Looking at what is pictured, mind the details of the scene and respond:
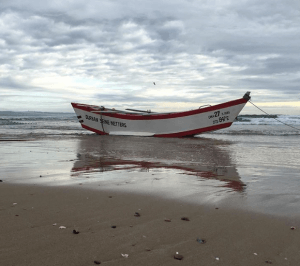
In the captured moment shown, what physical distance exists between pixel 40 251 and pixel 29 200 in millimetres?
1193

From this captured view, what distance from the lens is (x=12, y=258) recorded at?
188 centimetres

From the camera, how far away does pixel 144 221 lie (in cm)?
253

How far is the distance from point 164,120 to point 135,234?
12168mm

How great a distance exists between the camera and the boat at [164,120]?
13.7 metres

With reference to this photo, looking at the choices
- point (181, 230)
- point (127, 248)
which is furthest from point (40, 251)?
point (181, 230)

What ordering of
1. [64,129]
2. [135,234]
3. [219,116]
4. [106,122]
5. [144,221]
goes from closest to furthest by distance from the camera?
[135,234], [144,221], [219,116], [106,122], [64,129]

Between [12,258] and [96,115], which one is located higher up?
[96,115]

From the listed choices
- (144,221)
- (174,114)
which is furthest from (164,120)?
(144,221)

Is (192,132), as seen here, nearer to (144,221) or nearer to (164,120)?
(164,120)

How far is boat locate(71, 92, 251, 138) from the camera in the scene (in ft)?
44.9

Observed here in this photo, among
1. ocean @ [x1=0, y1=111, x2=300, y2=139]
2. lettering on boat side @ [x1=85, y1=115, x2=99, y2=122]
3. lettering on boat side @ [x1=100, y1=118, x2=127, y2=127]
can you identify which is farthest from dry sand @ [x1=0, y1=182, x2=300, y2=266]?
lettering on boat side @ [x1=85, y1=115, x2=99, y2=122]

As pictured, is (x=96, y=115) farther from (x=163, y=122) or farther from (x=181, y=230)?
(x=181, y=230)

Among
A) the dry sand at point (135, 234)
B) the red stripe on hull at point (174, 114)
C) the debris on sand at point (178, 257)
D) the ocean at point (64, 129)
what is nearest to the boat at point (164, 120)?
the red stripe on hull at point (174, 114)

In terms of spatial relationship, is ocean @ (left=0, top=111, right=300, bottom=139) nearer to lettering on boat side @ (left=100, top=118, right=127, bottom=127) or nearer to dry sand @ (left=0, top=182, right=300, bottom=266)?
lettering on boat side @ (left=100, top=118, right=127, bottom=127)
